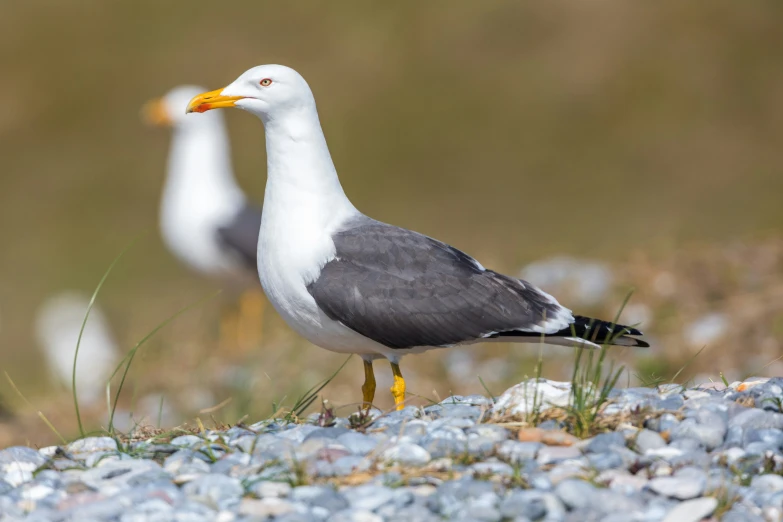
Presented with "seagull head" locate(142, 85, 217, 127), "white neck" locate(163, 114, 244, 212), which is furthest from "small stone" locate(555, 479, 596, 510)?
"seagull head" locate(142, 85, 217, 127)

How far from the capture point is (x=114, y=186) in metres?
19.3

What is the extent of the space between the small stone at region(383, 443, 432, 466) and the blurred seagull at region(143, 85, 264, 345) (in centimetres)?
690

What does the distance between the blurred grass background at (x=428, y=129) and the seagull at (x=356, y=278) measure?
30.7 ft

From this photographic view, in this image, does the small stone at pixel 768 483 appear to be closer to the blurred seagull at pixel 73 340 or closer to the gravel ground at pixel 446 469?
the gravel ground at pixel 446 469

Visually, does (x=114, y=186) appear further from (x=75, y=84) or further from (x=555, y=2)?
(x=555, y=2)

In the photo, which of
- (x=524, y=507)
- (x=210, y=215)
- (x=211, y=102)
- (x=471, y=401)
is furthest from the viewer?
(x=210, y=215)

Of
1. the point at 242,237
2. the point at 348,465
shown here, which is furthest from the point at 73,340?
the point at 348,465

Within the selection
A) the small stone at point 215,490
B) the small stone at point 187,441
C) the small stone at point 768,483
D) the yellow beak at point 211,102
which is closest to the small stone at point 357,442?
the small stone at point 215,490

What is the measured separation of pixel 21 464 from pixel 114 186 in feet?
52.6

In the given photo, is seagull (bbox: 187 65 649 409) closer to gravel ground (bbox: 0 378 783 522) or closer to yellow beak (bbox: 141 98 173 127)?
gravel ground (bbox: 0 378 783 522)

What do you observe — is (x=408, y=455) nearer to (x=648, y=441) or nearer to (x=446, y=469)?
(x=446, y=469)

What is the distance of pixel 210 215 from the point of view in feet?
36.2

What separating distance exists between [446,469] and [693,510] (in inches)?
31.4

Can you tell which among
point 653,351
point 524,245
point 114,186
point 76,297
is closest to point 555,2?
point 524,245
